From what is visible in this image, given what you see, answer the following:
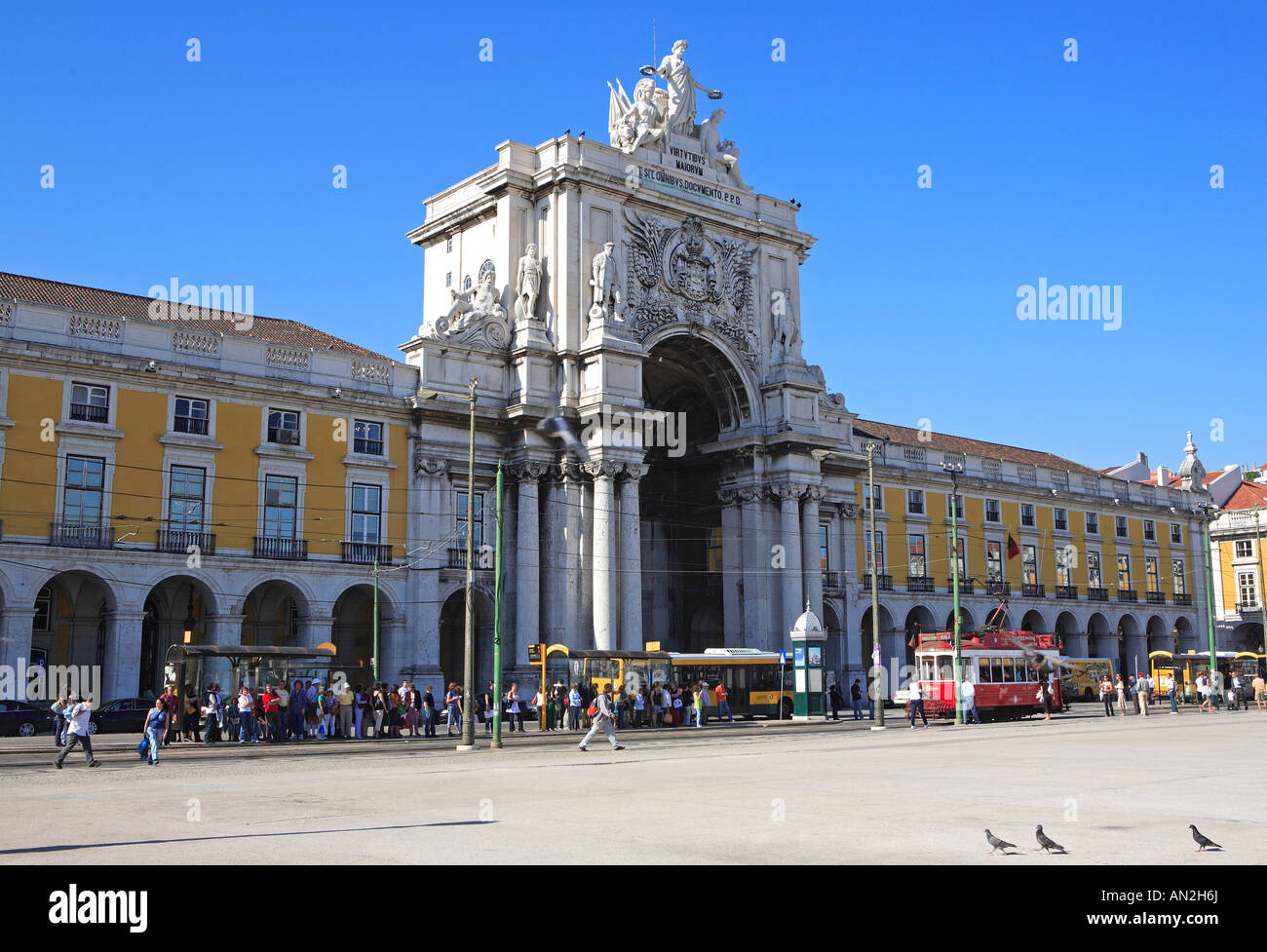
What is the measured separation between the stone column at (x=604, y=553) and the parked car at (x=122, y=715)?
17360 millimetres

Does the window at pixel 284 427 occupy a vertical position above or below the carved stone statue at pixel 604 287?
below

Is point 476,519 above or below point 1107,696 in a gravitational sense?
above

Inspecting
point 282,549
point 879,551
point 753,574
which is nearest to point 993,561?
point 879,551

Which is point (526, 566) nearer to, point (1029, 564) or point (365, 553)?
point (365, 553)

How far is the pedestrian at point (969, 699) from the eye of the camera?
46469 mm

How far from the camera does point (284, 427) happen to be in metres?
46.9

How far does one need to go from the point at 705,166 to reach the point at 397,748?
3566cm

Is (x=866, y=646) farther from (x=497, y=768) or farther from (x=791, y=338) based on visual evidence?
(x=497, y=768)

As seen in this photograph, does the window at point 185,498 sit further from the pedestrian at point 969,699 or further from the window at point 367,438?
the pedestrian at point 969,699

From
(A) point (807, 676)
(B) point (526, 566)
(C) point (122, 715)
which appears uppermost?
(B) point (526, 566)

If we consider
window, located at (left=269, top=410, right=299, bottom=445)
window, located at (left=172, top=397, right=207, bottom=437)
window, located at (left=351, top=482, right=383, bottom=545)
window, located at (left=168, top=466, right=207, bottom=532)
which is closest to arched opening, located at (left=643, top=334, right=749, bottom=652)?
window, located at (left=351, top=482, right=383, bottom=545)

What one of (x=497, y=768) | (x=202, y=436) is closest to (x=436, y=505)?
(x=202, y=436)

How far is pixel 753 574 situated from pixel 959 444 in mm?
31037

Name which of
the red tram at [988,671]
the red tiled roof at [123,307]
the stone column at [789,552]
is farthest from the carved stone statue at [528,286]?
the red tram at [988,671]
